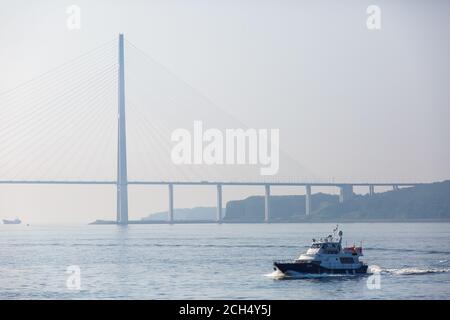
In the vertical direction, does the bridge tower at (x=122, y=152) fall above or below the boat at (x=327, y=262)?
above

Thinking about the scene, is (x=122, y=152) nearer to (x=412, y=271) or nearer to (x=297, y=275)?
(x=412, y=271)

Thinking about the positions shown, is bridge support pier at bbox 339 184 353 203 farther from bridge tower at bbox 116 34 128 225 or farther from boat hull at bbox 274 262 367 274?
boat hull at bbox 274 262 367 274

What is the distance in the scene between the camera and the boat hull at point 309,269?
193 feet

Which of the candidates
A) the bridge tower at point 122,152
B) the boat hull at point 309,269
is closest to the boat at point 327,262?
the boat hull at point 309,269

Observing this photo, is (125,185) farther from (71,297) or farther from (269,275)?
(71,297)

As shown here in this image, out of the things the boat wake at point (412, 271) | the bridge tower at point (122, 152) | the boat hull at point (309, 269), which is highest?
the bridge tower at point (122, 152)

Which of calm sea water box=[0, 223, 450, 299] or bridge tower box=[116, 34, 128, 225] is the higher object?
bridge tower box=[116, 34, 128, 225]

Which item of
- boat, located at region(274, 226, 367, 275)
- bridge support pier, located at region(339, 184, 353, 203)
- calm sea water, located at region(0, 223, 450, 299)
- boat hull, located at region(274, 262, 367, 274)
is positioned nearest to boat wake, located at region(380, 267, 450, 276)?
calm sea water, located at region(0, 223, 450, 299)

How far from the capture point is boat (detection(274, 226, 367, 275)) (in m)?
59.6

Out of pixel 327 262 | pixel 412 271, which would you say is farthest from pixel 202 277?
pixel 412 271

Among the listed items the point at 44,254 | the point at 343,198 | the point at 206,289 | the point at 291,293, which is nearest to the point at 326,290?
the point at 291,293

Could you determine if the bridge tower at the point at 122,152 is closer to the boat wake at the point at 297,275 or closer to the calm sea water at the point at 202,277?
the calm sea water at the point at 202,277

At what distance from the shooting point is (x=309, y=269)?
5975cm

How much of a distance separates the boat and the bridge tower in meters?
77.3
